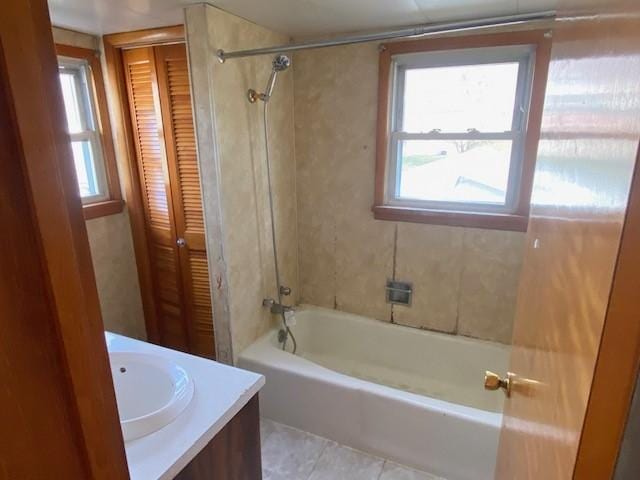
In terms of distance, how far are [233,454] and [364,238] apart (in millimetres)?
1612

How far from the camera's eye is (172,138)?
7.31ft

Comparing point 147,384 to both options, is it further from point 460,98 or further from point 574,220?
point 460,98

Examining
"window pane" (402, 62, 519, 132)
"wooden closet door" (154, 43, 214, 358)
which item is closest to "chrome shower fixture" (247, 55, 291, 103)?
"wooden closet door" (154, 43, 214, 358)

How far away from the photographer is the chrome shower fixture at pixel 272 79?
2039mm

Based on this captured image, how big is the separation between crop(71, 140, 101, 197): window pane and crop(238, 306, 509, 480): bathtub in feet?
4.49

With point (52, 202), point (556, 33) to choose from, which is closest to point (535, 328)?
point (556, 33)

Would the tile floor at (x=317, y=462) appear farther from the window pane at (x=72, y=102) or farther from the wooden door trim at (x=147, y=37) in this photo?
the wooden door trim at (x=147, y=37)

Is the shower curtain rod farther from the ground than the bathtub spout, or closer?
farther from the ground

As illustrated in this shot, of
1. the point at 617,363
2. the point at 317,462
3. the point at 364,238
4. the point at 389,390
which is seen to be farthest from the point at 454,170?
the point at 617,363

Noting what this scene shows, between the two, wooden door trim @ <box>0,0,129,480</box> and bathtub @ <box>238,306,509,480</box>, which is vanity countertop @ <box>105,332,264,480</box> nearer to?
wooden door trim @ <box>0,0,129,480</box>

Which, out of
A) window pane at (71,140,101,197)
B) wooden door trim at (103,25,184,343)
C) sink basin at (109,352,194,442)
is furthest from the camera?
window pane at (71,140,101,197)

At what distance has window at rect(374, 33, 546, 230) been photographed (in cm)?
204

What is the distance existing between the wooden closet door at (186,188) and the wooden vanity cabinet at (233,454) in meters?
1.30

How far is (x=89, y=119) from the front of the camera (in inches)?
92.0
